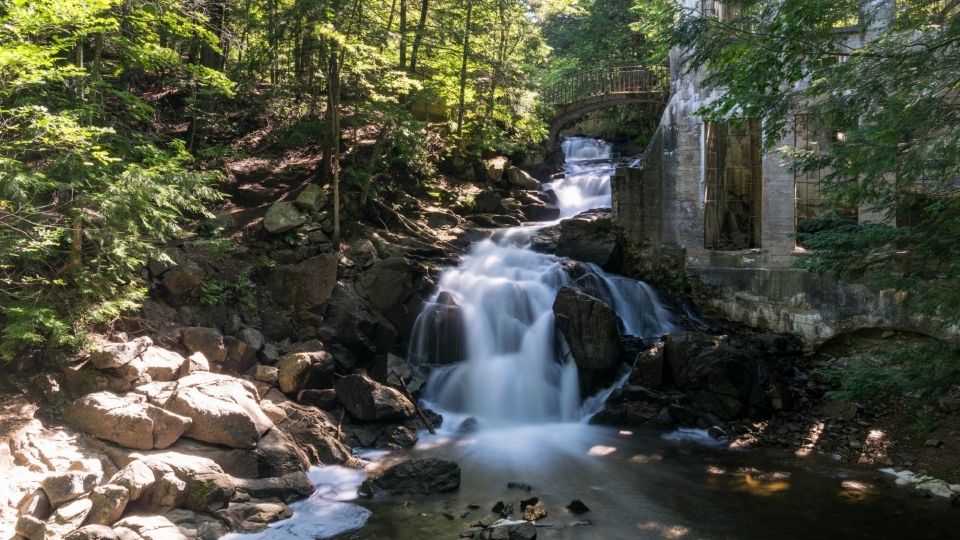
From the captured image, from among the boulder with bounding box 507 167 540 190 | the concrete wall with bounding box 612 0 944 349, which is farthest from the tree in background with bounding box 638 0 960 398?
the boulder with bounding box 507 167 540 190

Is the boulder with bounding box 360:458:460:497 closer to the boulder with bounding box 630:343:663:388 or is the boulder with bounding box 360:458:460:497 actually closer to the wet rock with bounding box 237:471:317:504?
the wet rock with bounding box 237:471:317:504

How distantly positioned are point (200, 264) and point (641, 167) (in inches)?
401

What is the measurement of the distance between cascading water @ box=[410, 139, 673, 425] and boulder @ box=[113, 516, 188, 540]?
5.60m

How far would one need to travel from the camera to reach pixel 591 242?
605 inches

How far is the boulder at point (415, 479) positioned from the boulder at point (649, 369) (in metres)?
4.73

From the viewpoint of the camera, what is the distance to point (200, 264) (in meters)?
11.6

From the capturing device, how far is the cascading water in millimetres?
11891

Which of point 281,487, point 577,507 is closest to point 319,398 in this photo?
point 281,487

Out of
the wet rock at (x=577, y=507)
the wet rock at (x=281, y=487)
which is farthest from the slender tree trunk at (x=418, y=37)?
the wet rock at (x=577, y=507)

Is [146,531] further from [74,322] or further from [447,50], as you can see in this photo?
[447,50]

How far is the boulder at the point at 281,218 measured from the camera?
43.1 feet

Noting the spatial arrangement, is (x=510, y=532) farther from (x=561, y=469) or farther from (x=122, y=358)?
(x=122, y=358)

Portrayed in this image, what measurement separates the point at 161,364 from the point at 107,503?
2746 mm

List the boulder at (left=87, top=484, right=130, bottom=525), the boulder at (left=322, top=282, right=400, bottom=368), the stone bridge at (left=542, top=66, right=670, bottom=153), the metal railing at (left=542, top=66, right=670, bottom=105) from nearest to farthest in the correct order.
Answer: the boulder at (left=87, top=484, right=130, bottom=525) < the boulder at (left=322, top=282, right=400, bottom=368) < the stone bridge at (left=542, top=66, right=670, bottom=153) < the metal railing at (left=542, top=66, right=670, bottom=105)
